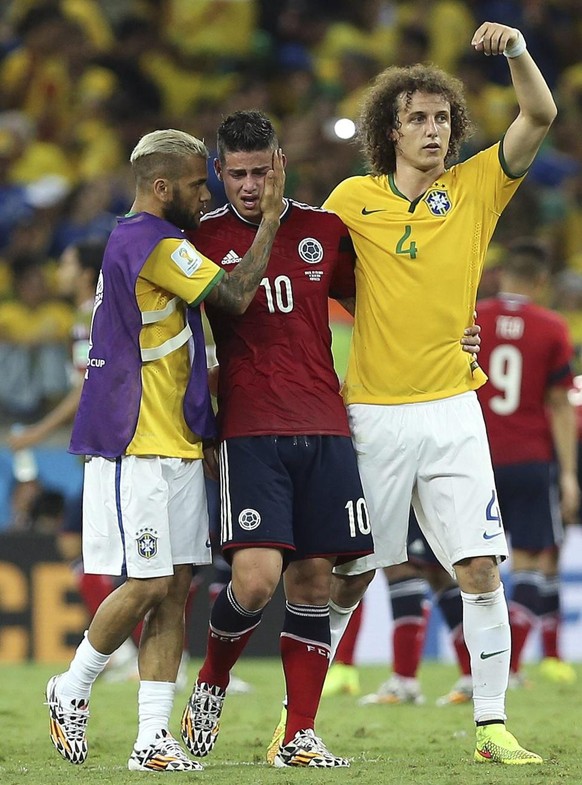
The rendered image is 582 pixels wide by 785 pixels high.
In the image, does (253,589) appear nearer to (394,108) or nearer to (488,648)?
(488,648)

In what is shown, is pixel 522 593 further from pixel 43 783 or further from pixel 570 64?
pixel 570 64

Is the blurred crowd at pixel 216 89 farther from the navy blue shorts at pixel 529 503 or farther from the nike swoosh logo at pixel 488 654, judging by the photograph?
the nike swoosh logo at pixel 488 654

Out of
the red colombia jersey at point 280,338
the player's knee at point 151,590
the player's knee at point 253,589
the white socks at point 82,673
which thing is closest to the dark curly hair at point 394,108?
the red colombia jersey at point 280,338

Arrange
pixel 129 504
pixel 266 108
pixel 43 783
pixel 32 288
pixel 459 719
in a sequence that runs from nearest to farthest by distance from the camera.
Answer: pixel 43 783 < pixel 129 504 < pixel 459 719 < pixel 32 288 < pixel 266 108

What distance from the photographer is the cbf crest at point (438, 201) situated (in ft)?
17.6

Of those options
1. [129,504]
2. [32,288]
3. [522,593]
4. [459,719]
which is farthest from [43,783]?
[32,288]

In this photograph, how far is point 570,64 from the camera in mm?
15812

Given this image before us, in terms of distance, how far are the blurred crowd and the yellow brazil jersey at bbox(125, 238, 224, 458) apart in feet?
24.2

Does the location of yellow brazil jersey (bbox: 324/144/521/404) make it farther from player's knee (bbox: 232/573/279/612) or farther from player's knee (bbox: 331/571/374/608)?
player's knee (bbox: 232/573/279/612)

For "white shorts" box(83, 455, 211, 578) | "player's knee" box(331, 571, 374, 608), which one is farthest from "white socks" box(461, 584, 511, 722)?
"white shorts" box(83, 455, 211, 578)

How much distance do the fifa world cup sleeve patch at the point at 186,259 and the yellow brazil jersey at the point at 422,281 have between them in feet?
2.41

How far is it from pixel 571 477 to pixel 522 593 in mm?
741

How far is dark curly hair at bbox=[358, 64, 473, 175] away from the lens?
17.9 feet

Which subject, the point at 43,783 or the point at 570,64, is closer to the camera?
the point at 43,783
